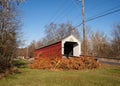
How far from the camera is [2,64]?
13.8 meters

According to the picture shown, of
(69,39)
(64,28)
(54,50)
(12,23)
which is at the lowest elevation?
(54,50)

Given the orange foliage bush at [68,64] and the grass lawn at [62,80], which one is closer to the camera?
the grass lawn at [62,80]

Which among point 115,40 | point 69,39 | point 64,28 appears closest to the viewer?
point 69,39

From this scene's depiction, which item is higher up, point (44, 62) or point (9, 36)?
point (9, 36)

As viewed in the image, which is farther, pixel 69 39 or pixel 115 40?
pixel 115 40

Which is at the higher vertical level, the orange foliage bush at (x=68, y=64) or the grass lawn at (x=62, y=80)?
the orange foliage bush at (x=68, y=64)

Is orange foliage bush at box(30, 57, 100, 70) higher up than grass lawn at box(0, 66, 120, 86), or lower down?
higher up

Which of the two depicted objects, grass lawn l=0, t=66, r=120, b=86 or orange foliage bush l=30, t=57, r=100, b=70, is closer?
grass lawn l=0, t=66, r=120, b=86

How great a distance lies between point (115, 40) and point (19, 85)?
50946 millimetres

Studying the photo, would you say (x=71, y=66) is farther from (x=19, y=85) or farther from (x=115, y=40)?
(x=115, y=40)

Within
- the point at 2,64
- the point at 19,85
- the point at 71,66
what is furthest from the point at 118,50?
the point at 19,85

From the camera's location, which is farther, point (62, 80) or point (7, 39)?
point (7, 39)

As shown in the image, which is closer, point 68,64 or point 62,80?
point 62,80

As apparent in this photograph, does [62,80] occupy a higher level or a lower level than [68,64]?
lower
